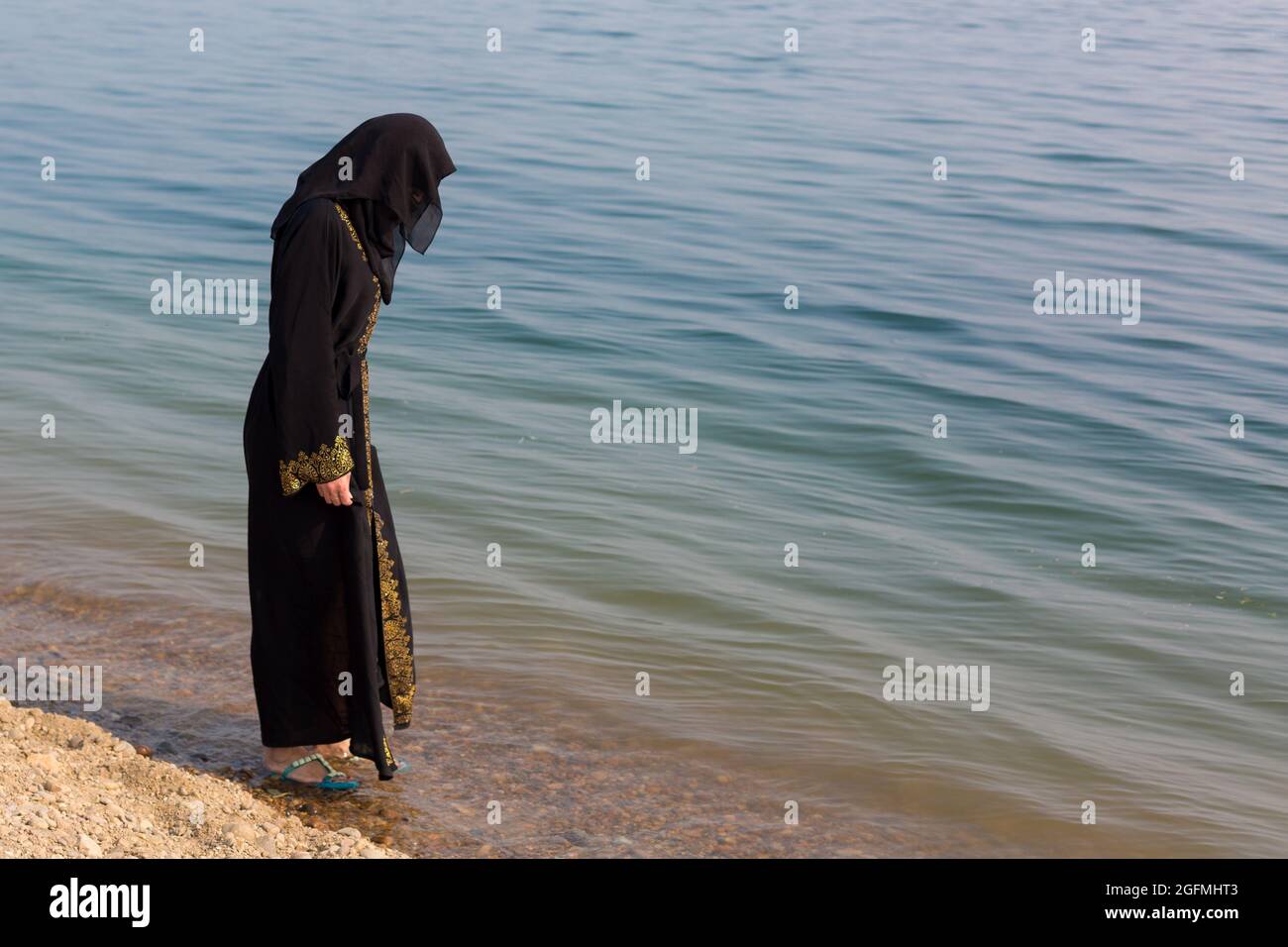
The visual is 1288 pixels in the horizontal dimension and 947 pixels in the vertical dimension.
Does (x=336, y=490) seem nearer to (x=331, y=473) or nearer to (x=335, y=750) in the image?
(x=331, y=473)

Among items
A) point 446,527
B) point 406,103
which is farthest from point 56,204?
point 446,527

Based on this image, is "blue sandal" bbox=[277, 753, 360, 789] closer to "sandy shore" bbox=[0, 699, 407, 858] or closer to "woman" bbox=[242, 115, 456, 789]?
"woman" bbox=[242, 115, 456, 789]

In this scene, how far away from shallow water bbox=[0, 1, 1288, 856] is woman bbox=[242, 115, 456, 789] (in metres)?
0.31

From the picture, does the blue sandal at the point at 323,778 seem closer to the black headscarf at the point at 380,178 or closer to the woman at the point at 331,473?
the woman at the point at 331,473

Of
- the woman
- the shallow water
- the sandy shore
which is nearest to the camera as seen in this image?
the sandy shore

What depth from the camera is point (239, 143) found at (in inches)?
624

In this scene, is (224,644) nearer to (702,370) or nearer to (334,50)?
(702,370)

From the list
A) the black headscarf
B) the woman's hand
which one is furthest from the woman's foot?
the black headscarf

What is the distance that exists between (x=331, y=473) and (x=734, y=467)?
3.94 metres

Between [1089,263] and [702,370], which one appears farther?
[1089,263]

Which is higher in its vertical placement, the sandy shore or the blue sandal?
the sandy shore

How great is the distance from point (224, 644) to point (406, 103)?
43.4ft

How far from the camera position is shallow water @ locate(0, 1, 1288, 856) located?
191 inches

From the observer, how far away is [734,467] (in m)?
7.64
